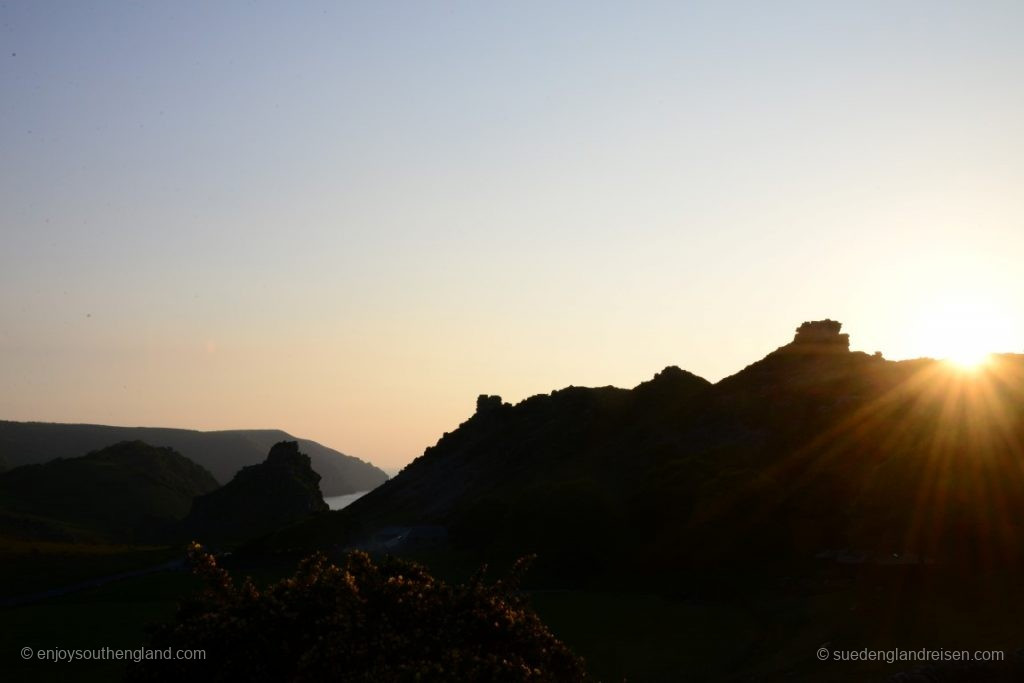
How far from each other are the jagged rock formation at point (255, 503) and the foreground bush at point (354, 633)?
13064 centimetres

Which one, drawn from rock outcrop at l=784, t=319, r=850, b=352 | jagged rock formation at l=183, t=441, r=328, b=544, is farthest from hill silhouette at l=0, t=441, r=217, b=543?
rock outcrop at l=784, t=319, r=850, b=352

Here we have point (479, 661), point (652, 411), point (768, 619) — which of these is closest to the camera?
point (479, 661)

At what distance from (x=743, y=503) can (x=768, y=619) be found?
1948 cm

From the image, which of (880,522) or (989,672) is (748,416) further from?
(989,672)

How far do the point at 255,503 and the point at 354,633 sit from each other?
143 meters

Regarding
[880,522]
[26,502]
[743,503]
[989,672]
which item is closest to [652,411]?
[743,503]

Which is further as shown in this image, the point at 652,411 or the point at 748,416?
the point at 652,411

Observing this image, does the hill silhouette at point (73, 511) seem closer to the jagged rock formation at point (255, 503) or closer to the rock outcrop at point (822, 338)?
the jagged rock formation at point (255, 503)

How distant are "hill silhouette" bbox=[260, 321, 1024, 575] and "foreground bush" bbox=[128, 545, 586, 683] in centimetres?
3843

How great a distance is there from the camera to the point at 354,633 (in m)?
22.2

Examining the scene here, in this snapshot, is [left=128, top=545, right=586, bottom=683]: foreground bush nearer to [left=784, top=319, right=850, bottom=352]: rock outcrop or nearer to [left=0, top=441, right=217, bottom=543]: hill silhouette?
[left=784, top=319, right=850, bottom=352]: rock outcrop

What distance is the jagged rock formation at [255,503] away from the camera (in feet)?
501

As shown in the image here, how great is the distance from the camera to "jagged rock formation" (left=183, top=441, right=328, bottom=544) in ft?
501

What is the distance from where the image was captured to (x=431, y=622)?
2398 centimetres
